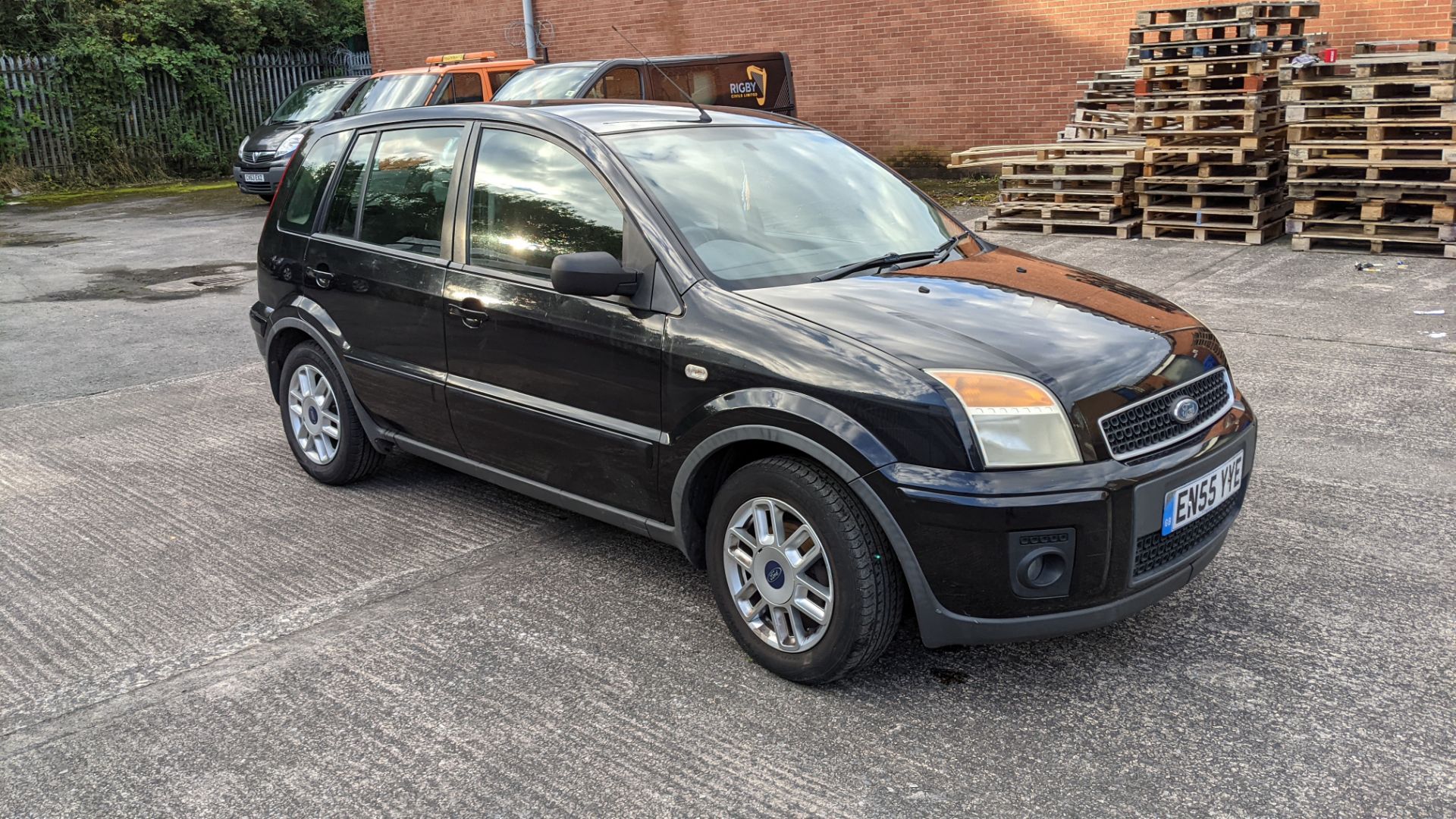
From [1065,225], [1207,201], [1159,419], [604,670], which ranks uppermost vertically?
[1159,419]

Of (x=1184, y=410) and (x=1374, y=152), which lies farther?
(x=1374, y=152)

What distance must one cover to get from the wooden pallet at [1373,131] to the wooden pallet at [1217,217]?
2.50ft

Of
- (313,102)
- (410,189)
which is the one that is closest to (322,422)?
(410,189)

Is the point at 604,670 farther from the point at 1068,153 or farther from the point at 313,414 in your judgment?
the point at 1068,153

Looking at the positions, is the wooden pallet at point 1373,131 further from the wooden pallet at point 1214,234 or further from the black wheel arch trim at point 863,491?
the black wheel arch trim at point 863,491

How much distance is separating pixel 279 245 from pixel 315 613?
6.61 ft

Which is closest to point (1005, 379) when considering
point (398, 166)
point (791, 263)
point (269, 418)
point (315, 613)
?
point (791, 263)

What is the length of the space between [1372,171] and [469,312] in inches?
328

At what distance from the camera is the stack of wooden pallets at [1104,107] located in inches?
490

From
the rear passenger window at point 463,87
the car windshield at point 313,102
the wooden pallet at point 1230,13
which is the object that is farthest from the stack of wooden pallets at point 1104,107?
the car windshield at point 313,102

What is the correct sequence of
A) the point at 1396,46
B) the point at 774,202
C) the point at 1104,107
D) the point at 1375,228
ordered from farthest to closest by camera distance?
the point at 1104,107 → the point at 1396,46 → the point at 1375,228 → the point at 774,202

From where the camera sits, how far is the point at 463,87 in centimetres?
1539

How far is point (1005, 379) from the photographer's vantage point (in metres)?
3.26

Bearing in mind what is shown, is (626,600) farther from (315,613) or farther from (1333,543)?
(1333,543)
